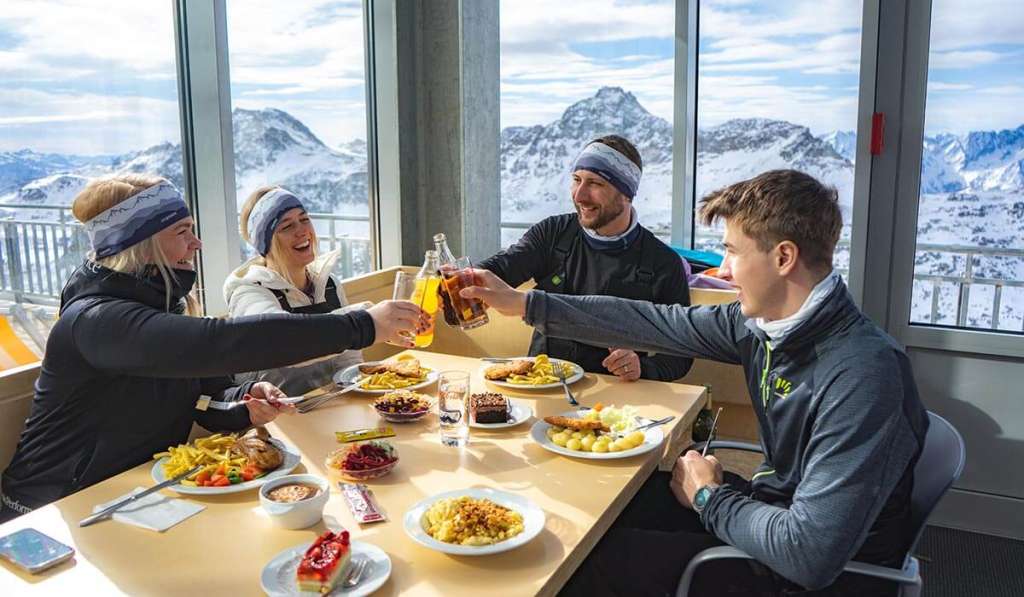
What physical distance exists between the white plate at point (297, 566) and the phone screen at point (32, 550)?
0.33 m

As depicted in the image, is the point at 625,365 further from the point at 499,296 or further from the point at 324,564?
the point at 324,564

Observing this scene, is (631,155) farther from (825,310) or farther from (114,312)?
(114,312)

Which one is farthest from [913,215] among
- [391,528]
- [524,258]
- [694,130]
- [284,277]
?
[391,528]

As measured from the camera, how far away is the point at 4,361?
2.07 m

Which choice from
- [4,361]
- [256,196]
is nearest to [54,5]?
[256,196]

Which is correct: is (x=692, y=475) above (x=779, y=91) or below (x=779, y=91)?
below

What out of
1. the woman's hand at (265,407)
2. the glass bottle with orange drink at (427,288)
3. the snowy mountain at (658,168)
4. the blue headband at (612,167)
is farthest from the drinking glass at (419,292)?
the snowy mountain at (658,168)

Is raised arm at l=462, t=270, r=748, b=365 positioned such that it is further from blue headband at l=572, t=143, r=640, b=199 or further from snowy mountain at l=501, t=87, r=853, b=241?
snowy mountain at l=501, t=87, r=853, b=241

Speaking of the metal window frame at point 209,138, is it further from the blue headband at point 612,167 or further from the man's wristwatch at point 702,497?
the man's wristwatch at point 702,497

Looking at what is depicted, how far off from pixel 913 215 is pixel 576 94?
5.44ft

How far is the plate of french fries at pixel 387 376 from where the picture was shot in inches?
86.6

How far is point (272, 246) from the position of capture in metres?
2.54

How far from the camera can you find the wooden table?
1.20 m

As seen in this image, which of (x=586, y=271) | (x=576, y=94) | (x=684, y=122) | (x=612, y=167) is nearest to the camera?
(x=612, y=167)
